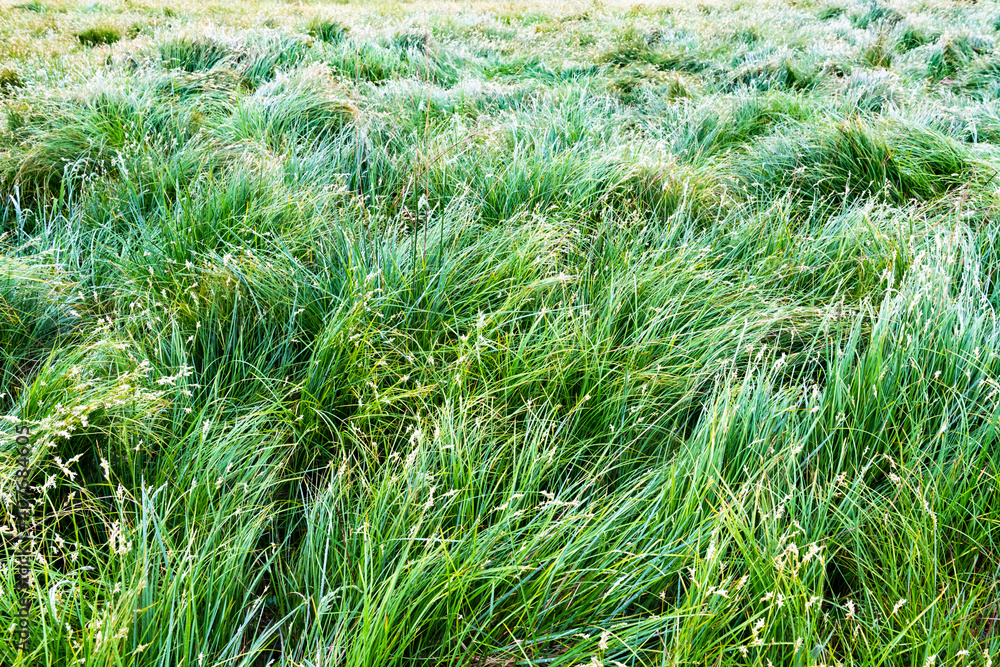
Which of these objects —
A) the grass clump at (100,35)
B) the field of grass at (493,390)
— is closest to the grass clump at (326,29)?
the grass clump at (100,35)

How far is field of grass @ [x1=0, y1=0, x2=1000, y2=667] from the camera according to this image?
133 centimetres

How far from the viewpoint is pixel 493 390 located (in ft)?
6.28

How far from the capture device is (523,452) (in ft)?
5.52

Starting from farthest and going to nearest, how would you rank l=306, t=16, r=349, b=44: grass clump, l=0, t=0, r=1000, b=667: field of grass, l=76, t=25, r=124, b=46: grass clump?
l=76, t=25, r=124, b=46: grass clump
l=306, t=16, r=349, b=44: grass clump
l=0, t=0, r=1000, b=667: field of grass

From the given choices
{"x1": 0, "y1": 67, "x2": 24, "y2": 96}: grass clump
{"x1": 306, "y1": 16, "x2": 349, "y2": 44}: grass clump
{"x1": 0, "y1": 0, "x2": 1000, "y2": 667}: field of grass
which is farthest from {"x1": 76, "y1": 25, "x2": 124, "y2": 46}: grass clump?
{"x1": 0, "y1": 0, "x2": 1000, "y2": 667}: field of grass

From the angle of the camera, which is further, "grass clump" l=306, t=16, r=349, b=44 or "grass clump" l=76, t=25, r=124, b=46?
"grass clump" l=76, t=25, r=124, b=46

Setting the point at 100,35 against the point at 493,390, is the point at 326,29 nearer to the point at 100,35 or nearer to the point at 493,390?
the point at 100,35

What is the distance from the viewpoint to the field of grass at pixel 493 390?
1.33m

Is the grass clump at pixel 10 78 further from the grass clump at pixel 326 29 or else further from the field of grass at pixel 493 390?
the grass clump at pixel 326 29

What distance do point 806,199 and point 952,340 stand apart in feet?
6.31

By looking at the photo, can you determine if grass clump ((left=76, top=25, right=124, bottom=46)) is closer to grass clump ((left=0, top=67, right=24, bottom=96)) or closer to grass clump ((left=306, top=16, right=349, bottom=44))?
grass clump ((left=306, top=16, right=349, bottom=44))

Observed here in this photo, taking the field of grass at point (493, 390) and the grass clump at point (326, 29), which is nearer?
the field of grass at point (493, 390)

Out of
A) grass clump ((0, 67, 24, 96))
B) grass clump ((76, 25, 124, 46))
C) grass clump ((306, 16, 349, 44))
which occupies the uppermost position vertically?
grass clump ((306, 16, 349, 44))

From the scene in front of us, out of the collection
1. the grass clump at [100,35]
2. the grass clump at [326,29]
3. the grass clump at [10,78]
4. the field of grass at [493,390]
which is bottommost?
the field of grass at [493,390]
